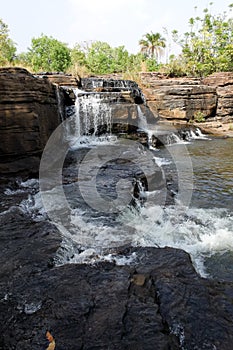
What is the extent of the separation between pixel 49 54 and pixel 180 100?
1961 cm

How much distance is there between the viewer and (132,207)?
4207mm

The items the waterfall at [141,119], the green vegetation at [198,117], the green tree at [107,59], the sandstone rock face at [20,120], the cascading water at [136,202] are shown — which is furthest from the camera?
the green tree at [107,59]

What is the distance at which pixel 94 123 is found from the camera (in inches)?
354

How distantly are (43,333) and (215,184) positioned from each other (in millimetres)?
4876

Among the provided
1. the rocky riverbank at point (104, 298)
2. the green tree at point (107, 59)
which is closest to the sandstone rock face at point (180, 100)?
the rocky riverbank at point (104, 298)

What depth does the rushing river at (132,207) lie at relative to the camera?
3.16m

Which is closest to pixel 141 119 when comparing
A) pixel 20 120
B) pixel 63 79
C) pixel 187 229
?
pixel 63 79

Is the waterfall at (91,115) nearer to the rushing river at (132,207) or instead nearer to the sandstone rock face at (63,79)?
the sandstone rock face at (63,79)

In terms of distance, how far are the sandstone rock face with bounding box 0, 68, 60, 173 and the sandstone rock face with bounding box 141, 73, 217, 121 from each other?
8004 mm

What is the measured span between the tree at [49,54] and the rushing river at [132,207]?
2178 centimetres

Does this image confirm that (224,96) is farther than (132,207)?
Yes

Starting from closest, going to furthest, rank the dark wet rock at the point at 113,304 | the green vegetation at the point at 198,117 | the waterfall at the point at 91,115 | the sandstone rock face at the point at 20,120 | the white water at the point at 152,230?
1. the dark wet rock at the point at 113,304
2. the white water at the point at 152,230
3. the sandstone rock face at the point at 20,120
4. the waterfall at the point at 91,115
5. the green vegetation at the point at 198,117

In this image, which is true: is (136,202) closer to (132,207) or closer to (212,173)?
(132,207)

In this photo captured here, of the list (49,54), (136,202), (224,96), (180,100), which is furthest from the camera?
(49,54)
